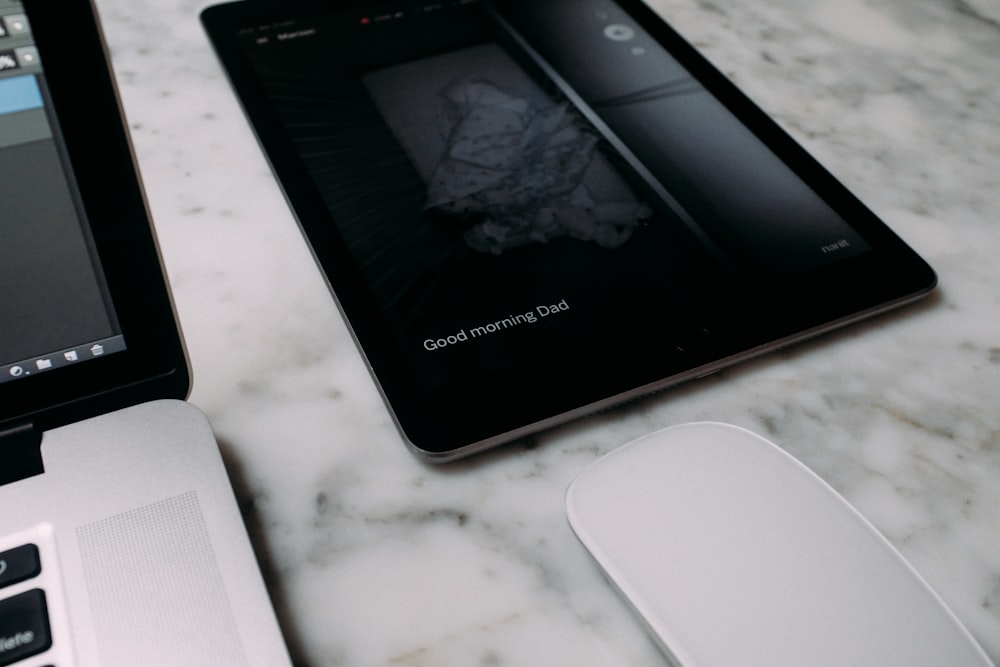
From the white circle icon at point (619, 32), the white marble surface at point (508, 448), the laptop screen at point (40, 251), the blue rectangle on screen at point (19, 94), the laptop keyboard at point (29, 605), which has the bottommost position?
the white marble surface at point (508, 448)

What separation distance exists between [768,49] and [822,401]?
0.33 metres

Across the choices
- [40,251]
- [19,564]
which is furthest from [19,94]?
[19,564]

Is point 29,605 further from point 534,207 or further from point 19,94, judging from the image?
point 534,207

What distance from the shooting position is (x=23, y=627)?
11.3 inches

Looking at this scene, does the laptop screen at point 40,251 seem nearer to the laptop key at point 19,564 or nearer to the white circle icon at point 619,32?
the laptop key at point 19,564

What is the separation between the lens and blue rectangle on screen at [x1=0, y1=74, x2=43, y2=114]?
0.31m

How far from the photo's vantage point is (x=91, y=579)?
0.31 metres

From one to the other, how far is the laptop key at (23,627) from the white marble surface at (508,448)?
98 mm

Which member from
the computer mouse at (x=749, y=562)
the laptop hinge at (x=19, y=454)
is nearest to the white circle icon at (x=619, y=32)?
the computer mouse at (x=749, y=562)

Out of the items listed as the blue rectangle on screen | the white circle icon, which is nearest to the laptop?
the blue rectangle on screen

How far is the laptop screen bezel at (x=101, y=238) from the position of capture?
0.32m

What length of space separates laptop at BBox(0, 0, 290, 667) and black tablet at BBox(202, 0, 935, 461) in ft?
0.36

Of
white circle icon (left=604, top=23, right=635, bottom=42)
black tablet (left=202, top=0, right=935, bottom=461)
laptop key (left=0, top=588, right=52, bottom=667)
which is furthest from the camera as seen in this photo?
white circle icon (left=604, top=23, right=635, bottom=42)

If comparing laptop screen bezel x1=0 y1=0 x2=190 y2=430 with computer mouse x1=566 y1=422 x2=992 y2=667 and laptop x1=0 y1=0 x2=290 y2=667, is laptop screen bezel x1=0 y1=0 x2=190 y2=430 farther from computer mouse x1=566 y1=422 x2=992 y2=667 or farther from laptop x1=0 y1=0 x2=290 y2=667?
computer mouse x1=566 y1=422 x2=992 y2=667
